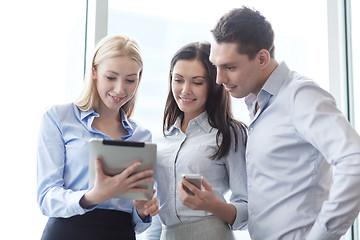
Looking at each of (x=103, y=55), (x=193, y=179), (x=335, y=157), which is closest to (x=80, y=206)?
(x=193, y=179)

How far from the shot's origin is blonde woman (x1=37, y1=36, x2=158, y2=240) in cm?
167

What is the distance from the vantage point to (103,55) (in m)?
1.93

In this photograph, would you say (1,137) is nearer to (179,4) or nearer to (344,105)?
(179,4)

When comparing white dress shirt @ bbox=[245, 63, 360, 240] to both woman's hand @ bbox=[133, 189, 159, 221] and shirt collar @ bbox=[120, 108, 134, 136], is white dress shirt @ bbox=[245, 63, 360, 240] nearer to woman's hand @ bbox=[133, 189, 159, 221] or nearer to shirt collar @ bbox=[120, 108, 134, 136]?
woman's hand @ bbox=[133, 189, 159, 221]

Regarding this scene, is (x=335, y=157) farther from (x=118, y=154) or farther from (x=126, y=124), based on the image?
(x=126, y=124)

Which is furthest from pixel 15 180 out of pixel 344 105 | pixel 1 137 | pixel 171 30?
pixel 344 105

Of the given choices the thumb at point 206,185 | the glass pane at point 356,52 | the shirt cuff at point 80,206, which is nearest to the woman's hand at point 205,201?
the thumb at point 206,185

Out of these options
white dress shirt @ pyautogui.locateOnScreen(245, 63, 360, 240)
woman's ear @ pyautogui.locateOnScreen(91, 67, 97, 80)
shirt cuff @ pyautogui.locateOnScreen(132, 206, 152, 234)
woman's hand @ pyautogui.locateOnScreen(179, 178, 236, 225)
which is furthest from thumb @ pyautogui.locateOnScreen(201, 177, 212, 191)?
woman's ear @ pyautogui.locateOnScreen(91, 67, 97, 80)

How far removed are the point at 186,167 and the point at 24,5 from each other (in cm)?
126

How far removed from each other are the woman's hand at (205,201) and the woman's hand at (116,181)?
18cm

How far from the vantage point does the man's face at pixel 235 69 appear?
180 centimetres

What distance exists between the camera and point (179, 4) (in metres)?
2.73

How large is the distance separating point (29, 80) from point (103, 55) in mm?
643

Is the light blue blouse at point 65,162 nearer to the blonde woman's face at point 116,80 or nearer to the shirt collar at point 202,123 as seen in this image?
the blonde woman's face at point 116,80
